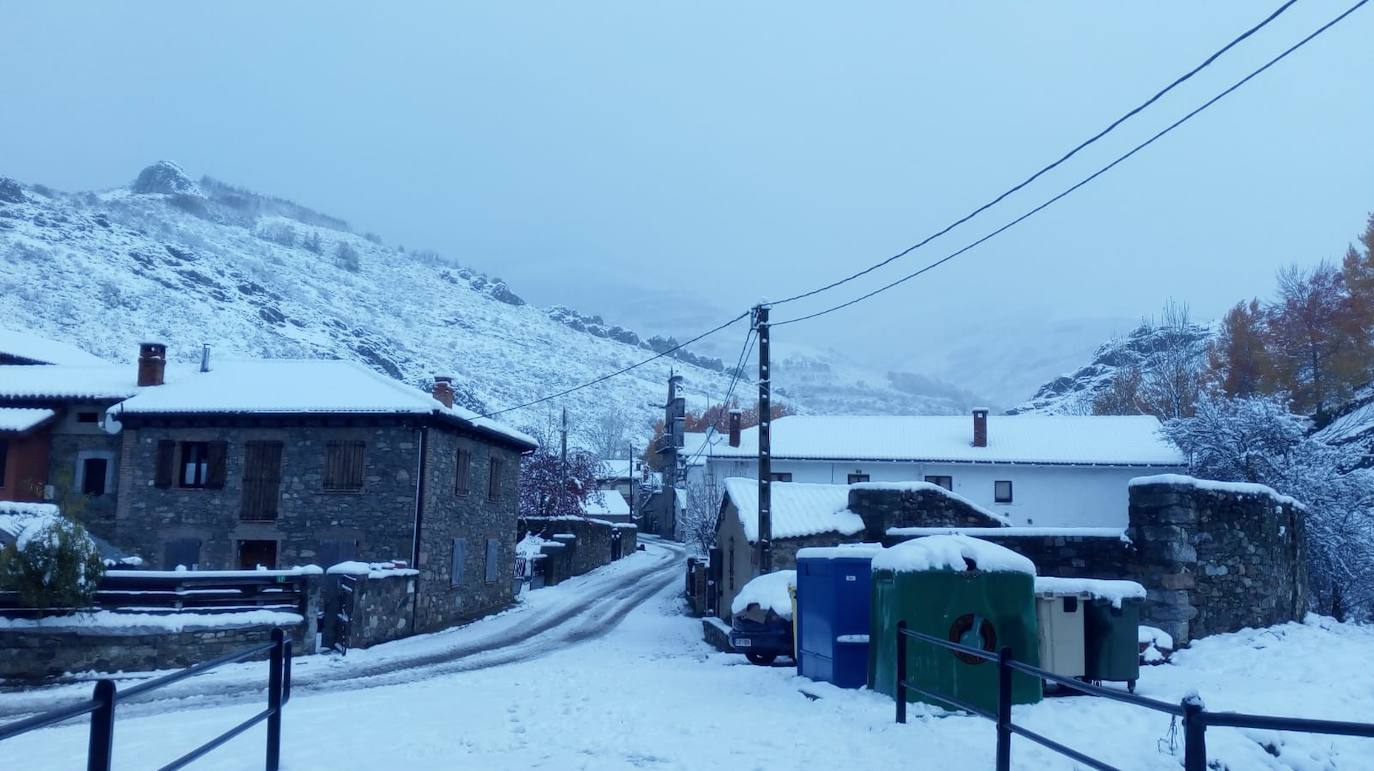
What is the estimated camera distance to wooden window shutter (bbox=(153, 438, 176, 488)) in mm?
24609

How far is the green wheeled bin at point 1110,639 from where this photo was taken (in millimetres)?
11742

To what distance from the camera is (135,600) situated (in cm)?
1733

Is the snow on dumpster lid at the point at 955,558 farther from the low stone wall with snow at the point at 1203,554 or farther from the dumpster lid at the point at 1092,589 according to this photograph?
the low stone wall with snow at the point at 1203,554

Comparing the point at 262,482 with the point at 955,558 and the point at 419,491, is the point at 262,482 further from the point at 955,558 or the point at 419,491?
the point at 955,558

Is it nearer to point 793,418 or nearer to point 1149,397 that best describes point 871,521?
point 793,418

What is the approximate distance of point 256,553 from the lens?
24.8 meters

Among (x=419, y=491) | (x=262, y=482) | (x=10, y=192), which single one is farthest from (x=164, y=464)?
(x=10, y=192)

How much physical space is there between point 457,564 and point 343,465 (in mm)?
4169

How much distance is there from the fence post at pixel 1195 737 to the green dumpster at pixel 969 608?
18.2 ft

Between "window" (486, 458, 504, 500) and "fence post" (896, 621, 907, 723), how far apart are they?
21.7m

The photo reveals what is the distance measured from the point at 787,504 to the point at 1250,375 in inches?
1306

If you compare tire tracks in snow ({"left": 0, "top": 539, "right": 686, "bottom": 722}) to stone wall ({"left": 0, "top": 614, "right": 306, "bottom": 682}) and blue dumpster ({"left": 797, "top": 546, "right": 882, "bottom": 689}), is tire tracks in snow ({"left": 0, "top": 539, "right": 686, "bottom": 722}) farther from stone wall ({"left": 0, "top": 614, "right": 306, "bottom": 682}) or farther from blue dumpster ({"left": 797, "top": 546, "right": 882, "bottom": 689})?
blue dumpster ({"left": 797, "top": 546, "right": 882, "bottom": 689})

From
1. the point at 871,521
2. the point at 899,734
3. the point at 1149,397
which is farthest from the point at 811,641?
the point at 1149,397

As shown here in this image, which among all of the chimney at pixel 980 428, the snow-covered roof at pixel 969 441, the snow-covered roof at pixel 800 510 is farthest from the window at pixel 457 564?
the chimney at pixel 980 428
